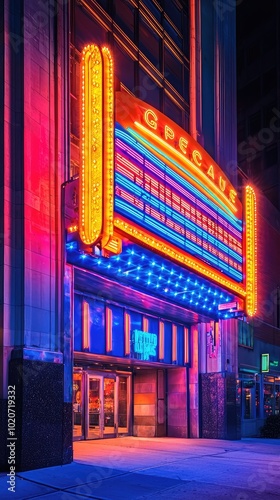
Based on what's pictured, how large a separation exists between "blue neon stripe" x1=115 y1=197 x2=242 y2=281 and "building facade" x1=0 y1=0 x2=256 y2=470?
6 centimetres

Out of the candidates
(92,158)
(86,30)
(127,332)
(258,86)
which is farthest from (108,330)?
(258,86)

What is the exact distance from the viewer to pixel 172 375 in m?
21.3

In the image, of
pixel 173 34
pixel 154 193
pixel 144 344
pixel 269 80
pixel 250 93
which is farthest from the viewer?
pixel 250 93

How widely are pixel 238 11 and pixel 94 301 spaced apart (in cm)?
4896

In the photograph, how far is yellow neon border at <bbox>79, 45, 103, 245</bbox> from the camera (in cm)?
1235

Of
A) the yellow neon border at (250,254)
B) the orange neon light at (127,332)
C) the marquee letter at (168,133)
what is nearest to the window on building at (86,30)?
the marquee letter at (168,133)

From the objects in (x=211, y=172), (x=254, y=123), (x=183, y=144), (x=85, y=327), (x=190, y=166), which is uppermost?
(x=254, y=123)

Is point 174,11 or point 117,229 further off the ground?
point 174,11

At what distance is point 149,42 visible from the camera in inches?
797

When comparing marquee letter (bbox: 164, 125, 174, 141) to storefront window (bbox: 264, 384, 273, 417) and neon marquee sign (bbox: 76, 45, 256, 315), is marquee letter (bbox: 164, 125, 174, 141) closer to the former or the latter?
→ neon marquee sign (bbox: 76, 45, 256, 315)

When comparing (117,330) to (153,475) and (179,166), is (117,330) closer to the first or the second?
(179,166)

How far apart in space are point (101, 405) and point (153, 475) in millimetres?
6831

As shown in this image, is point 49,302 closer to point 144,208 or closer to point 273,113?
point 144,208

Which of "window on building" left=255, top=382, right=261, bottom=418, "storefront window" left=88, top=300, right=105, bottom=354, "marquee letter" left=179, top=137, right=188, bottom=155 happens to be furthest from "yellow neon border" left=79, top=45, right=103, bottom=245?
"window on building" left=255, top=382, right=261, bottom=418
